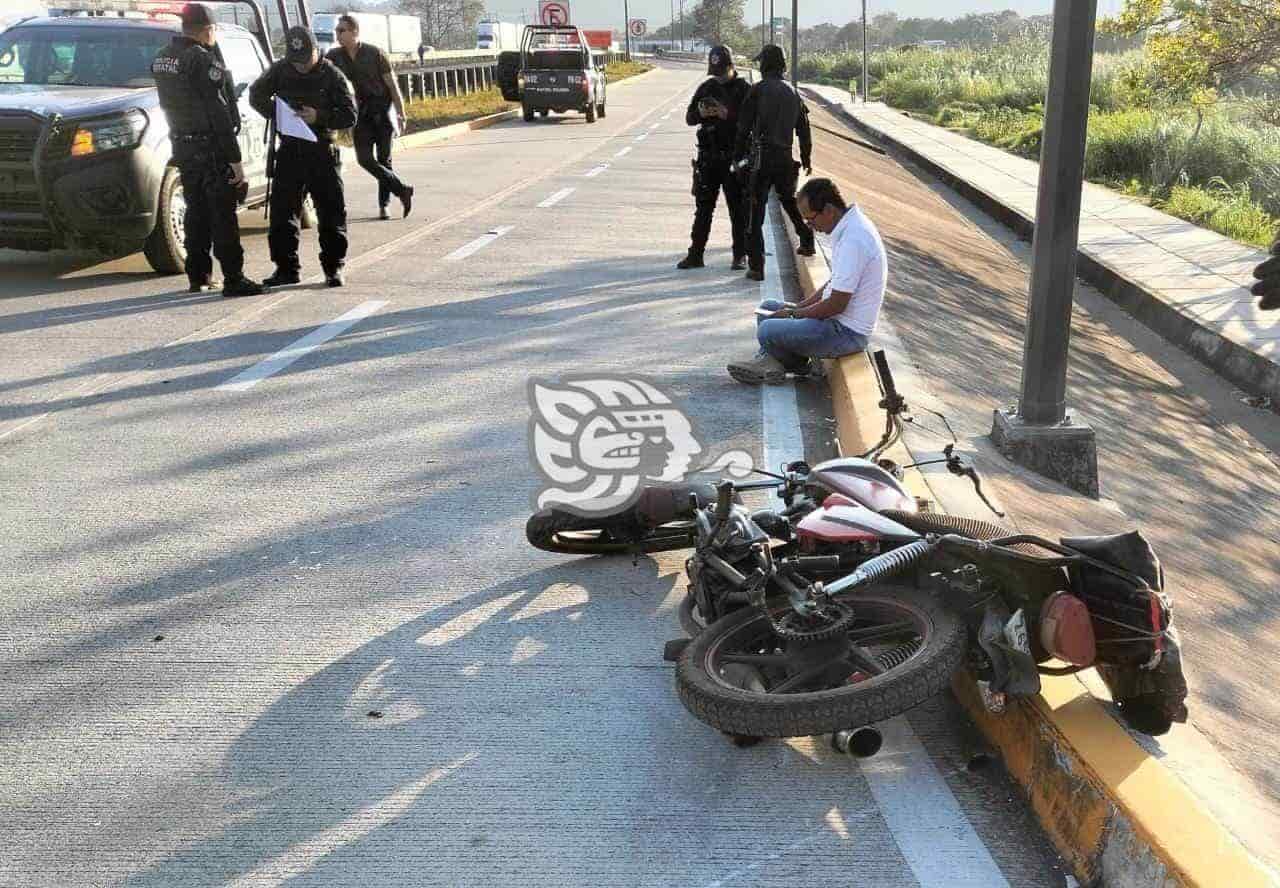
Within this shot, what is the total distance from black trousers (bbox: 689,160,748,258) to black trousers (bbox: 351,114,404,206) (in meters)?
4.01

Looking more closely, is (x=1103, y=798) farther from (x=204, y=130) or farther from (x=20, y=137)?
(x=20, y=137)

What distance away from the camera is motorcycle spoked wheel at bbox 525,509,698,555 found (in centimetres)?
482

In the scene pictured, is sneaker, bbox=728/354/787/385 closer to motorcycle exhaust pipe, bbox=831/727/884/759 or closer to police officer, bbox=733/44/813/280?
police officer, bbox=733/44/813/280

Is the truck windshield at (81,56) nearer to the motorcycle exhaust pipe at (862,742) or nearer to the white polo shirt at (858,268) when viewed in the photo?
the white polo shirt at (858,268)

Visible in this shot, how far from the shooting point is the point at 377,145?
44.6 feet

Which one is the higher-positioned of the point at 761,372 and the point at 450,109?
the point at 761,372

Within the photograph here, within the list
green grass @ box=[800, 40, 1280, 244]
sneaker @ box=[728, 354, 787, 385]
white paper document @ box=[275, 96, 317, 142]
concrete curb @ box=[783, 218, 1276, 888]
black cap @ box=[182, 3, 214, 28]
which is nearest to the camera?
concrete curb @ box=[783, 218, 1276, 888]

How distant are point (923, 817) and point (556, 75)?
30.1 metres

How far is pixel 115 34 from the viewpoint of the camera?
1070 centimetres

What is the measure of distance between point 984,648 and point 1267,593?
11.2 ft

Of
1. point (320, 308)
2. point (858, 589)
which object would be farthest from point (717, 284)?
point (858, 589)

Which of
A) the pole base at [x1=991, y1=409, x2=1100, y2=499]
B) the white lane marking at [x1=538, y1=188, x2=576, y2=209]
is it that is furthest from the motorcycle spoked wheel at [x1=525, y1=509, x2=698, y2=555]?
the white lane marking at [x1=538, y1=188, x2=576, y2=209]

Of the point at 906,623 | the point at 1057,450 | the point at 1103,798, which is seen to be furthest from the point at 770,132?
the point at 1103,798

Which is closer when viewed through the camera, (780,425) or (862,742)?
(862,742)
